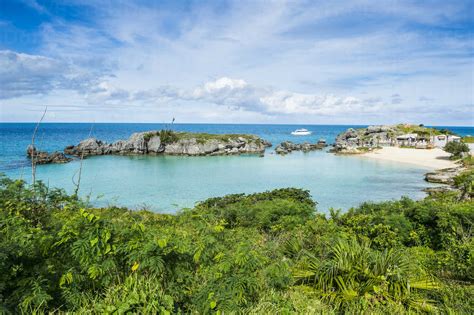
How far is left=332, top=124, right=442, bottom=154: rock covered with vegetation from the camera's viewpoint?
217ft

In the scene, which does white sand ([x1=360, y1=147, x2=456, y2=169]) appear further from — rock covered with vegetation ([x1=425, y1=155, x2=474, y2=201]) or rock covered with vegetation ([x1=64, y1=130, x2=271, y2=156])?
rock covered with vegetation ([x1=64, y1=130, x2=271, y2=156])

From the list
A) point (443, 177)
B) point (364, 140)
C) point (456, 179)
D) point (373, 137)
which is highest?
point (373, 137)

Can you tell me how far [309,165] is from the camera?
1833 inches

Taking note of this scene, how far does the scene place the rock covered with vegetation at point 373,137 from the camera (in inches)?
2607

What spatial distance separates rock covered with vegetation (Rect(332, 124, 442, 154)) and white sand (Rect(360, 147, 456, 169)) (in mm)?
4952

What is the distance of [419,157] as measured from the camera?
50531 mm

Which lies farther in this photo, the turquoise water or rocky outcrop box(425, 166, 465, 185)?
rocky outcrop box(425, 166, 465, 185)

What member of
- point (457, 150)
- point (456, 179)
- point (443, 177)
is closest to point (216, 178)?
point (456, 179)

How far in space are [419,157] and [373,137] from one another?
2858cm

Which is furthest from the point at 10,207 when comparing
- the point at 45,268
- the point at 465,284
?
the point at 465,284

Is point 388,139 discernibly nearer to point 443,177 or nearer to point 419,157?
point 419,157

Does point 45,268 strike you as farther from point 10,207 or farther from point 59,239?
point 10,207

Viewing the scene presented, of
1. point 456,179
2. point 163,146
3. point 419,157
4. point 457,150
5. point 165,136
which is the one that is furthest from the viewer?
point 165,136

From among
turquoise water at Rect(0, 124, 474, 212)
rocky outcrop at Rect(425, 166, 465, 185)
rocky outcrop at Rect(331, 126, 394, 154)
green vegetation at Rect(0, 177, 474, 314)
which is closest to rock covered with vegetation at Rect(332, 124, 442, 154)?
rocky outcrop at Rect(331, 126, 394, 154)
